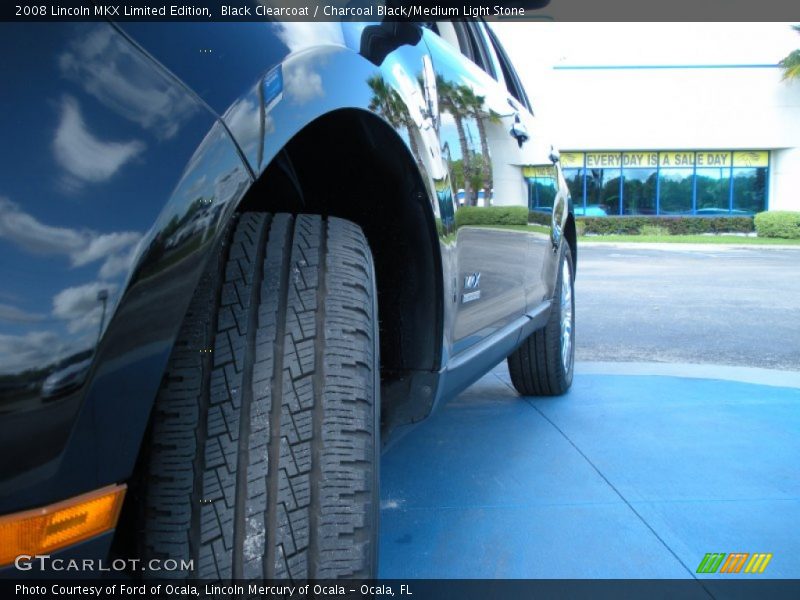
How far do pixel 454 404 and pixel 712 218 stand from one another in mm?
27110

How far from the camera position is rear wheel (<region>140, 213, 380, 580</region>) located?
131cm

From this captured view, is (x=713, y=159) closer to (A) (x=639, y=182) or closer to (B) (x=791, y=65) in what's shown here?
(A) (x=639, y=182)

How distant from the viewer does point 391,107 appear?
1.72 metres

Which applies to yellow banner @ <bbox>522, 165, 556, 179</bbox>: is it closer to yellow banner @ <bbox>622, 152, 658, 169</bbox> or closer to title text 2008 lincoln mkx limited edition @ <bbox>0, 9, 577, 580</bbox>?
title text 2008 lincoln mkx limited edition @ <bbox>0, 9, 577, 580</bbox>

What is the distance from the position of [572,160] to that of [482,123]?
96.1 ft

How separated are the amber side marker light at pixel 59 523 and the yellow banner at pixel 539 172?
2500mm

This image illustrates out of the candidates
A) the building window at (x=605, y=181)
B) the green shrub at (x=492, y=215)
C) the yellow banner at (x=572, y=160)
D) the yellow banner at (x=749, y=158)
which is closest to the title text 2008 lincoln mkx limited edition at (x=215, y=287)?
the green shrub at (x=492, y=215)

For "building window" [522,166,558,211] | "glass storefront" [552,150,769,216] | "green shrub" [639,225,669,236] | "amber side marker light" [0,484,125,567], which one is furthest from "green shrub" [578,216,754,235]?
"amber side marker light" [0,484,125,567]

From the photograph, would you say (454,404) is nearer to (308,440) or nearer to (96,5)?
(308,440)

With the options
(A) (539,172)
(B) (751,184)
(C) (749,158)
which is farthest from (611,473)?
(B) (751,184)

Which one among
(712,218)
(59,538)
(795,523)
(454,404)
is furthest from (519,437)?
(712,218)

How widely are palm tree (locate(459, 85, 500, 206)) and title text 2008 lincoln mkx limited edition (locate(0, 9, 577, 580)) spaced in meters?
0.34

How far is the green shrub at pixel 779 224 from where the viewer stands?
26.8 metres

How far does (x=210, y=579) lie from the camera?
1306 mm
